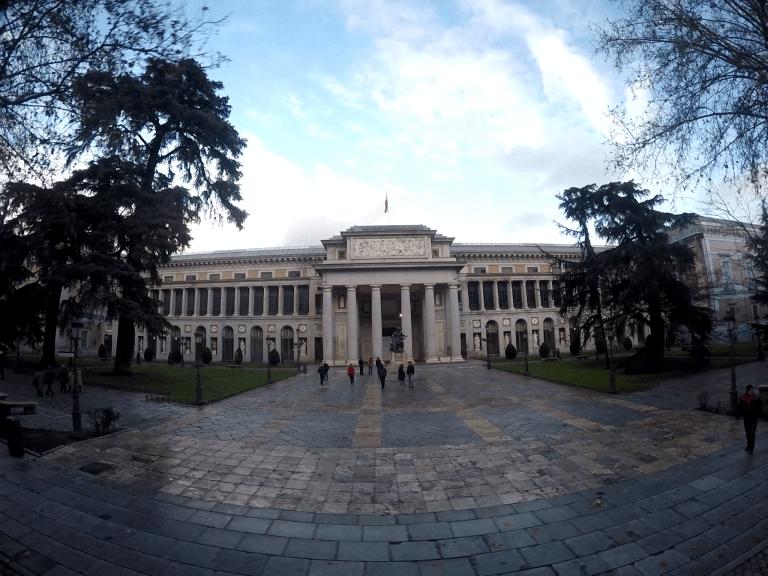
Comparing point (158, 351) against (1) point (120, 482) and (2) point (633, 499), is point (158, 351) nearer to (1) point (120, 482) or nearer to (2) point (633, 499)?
(1) point (120, 482)

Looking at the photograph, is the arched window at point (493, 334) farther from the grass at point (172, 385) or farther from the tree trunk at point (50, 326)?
the tree trunk at point (50, 326)

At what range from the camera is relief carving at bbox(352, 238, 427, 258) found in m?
45.1

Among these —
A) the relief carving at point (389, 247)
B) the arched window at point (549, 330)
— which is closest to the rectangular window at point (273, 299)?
the relief carving at point (389, 247)

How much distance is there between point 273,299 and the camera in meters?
57.0

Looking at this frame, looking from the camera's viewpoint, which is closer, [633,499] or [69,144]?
[633,499]

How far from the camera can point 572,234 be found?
2712 cm

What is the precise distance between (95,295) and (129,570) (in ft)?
61.5

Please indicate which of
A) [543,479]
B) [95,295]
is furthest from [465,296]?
[543,479]

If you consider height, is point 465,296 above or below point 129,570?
above

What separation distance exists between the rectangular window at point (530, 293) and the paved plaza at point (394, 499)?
4794cm

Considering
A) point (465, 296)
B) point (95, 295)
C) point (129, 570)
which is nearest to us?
point (129, 570)

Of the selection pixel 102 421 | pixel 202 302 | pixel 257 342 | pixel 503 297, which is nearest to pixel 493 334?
pixel 503 297

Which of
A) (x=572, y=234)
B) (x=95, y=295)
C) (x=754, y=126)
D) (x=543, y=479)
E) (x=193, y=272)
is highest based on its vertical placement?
(x=193, y=272)

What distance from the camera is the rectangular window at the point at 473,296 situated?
57344mm
